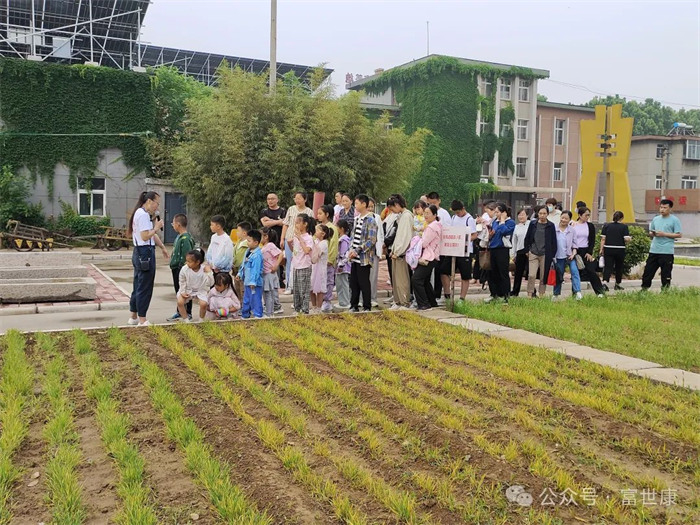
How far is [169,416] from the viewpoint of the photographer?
455 cm

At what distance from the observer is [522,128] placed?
136 feet

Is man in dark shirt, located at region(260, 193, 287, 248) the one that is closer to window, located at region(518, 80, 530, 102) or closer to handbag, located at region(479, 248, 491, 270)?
handbag, located at region(479, 248, 491, 270)

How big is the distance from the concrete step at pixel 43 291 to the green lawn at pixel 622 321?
597 cm

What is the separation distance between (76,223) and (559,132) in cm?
3148

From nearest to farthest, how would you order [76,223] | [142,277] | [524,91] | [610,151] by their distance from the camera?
[142,277], [610,151], [76,223], [524,91]

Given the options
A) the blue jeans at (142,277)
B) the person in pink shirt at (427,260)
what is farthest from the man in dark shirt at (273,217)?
Answer: the blue jeans at (142,277)

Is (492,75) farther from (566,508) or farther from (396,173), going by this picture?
(566,508)

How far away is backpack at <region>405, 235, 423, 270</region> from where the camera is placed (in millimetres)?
9367

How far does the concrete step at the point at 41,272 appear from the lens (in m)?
10.7

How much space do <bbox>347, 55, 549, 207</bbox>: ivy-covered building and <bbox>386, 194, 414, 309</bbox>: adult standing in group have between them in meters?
28.8

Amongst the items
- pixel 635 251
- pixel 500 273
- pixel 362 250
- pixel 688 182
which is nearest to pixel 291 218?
pixel 362 250

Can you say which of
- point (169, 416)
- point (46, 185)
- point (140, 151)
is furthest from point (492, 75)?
point (169, 416)

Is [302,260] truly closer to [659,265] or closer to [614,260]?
[614,260]

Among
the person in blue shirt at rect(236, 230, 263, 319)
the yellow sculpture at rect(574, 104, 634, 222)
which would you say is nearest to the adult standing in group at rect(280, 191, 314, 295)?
the person in blue shirt at rect(236, 230, 263, 319)
